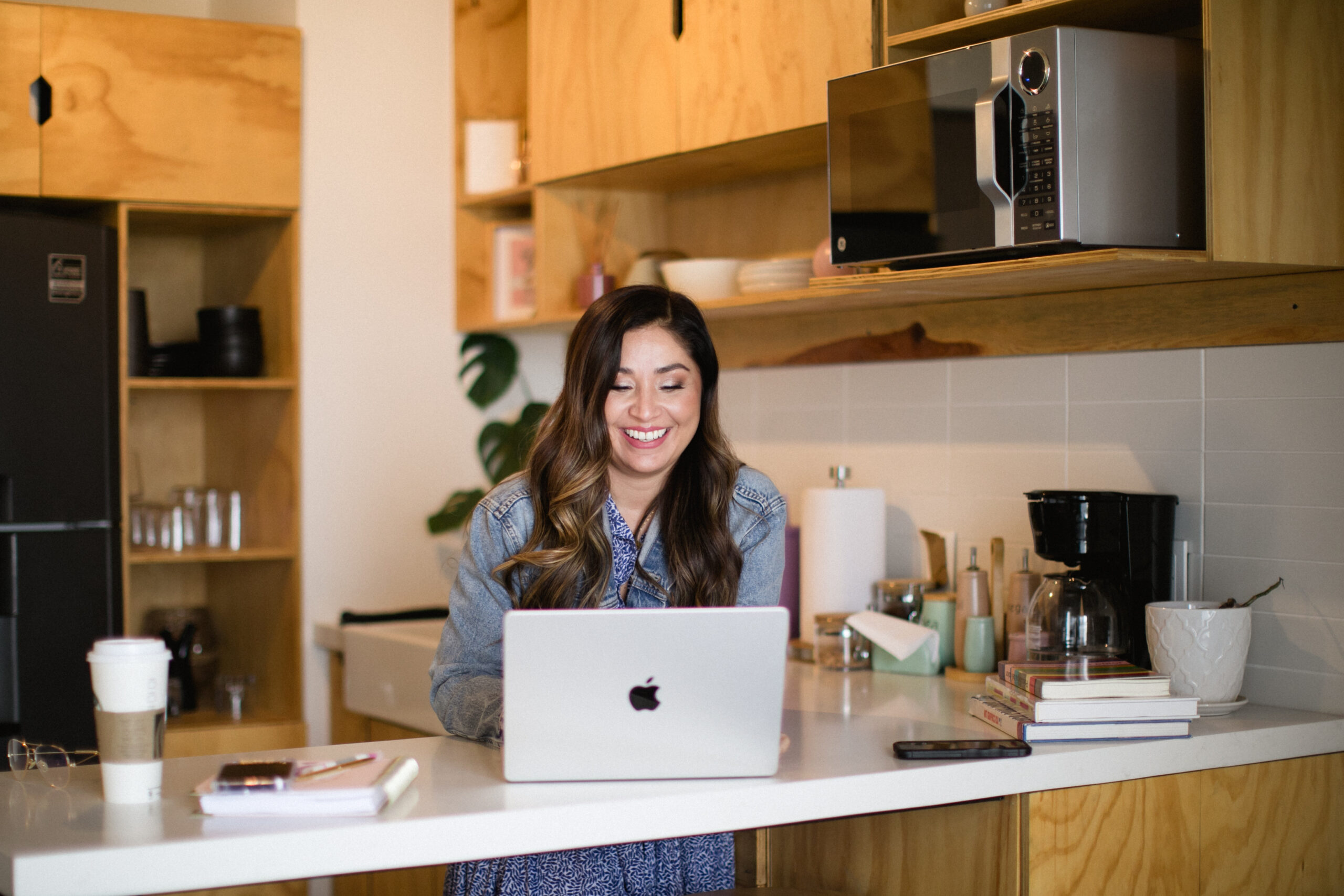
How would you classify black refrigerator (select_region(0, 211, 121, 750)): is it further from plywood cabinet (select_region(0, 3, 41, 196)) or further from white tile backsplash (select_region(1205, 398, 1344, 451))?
white tile backsplash (select_region(1205, 398, 1344, 451))

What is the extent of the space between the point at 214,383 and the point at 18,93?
2.43ft

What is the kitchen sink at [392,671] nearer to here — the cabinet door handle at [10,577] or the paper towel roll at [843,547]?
the cabinet door handle at [10,577]

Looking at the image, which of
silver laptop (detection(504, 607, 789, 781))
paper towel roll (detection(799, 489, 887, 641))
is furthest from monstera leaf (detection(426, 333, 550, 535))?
silver laptop (detection(504, 607, 789, 781))

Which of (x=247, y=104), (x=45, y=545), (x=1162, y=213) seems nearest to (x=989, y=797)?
(x=1162, y=213)

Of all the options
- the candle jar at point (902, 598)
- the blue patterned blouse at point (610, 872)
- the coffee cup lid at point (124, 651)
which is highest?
the coffee cup lid at point (124, 651)

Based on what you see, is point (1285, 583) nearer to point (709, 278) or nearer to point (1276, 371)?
point (1276, 371)

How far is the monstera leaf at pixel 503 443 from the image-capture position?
3.48 metres

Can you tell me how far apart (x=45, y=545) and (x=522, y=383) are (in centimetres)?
126

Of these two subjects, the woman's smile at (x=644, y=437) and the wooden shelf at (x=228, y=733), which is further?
the wooden shelf at (x=228, y=733)

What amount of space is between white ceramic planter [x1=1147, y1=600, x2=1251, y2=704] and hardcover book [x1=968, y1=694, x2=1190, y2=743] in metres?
0.16

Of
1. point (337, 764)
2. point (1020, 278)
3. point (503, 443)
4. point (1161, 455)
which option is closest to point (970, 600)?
point (1161, 455)

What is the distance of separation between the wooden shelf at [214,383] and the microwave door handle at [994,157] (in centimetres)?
189

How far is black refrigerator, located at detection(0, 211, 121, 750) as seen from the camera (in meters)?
2.73

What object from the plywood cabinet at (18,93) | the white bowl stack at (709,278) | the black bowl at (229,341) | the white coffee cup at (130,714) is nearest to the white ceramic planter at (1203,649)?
the white bowl stack at (709,278)
